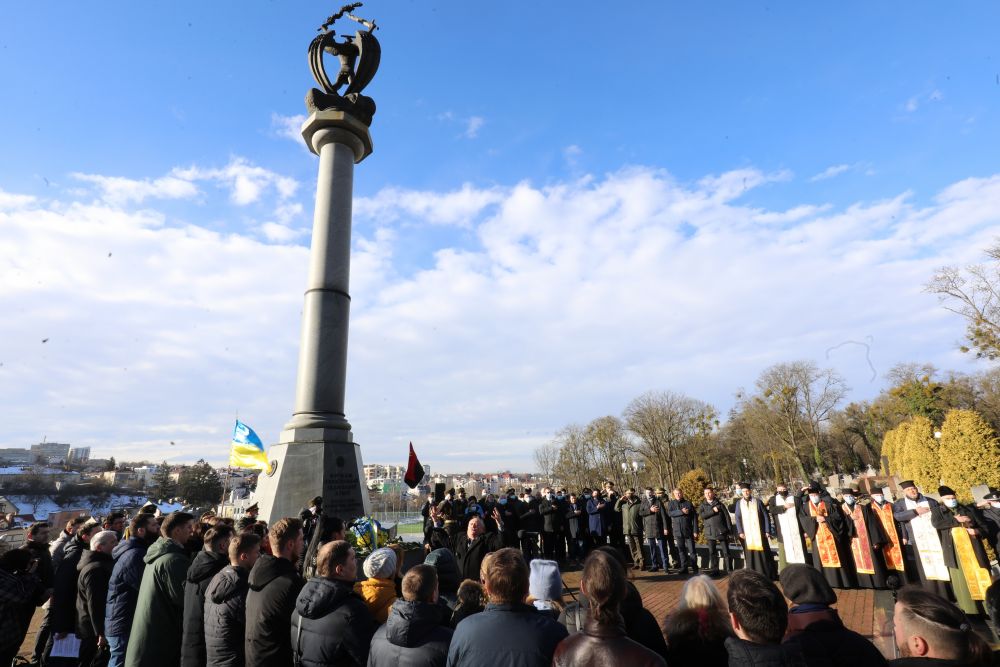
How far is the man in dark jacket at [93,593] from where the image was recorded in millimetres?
4891

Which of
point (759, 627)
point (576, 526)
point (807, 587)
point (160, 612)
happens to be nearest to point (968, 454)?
point (576, 526)

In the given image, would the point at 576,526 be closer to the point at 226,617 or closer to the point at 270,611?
the point at 226,617

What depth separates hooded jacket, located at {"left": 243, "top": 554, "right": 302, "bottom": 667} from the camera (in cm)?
335

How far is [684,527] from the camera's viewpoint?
10.7 metres

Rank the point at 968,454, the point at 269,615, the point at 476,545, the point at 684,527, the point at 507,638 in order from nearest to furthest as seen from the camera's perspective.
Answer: the point at 507,638, the point at 269,615, the point at 476,545, the point at 684,527, the point at 968,454

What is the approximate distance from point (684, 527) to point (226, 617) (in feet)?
30.8

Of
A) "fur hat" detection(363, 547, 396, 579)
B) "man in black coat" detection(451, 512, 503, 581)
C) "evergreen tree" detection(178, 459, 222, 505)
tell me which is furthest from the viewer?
"evergreen tree" detection(178, 459, 222, 505)

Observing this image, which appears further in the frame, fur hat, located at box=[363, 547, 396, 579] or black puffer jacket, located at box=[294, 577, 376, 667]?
fur hat, located at box=[363, 547, 396, 579]

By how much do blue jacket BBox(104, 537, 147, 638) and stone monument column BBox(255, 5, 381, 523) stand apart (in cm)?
490

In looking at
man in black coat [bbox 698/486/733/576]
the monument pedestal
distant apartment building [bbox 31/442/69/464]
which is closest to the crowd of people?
the monument pedestal

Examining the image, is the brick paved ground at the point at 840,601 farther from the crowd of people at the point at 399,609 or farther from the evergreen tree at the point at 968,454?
the evergreen tree at the point at 968,454

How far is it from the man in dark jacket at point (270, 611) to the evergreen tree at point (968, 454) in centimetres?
2775

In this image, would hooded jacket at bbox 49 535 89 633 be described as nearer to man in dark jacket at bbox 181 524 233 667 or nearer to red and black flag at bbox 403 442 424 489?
man in dark jacket at bbox 181 524 233 667

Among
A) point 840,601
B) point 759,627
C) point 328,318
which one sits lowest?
point 840,601
